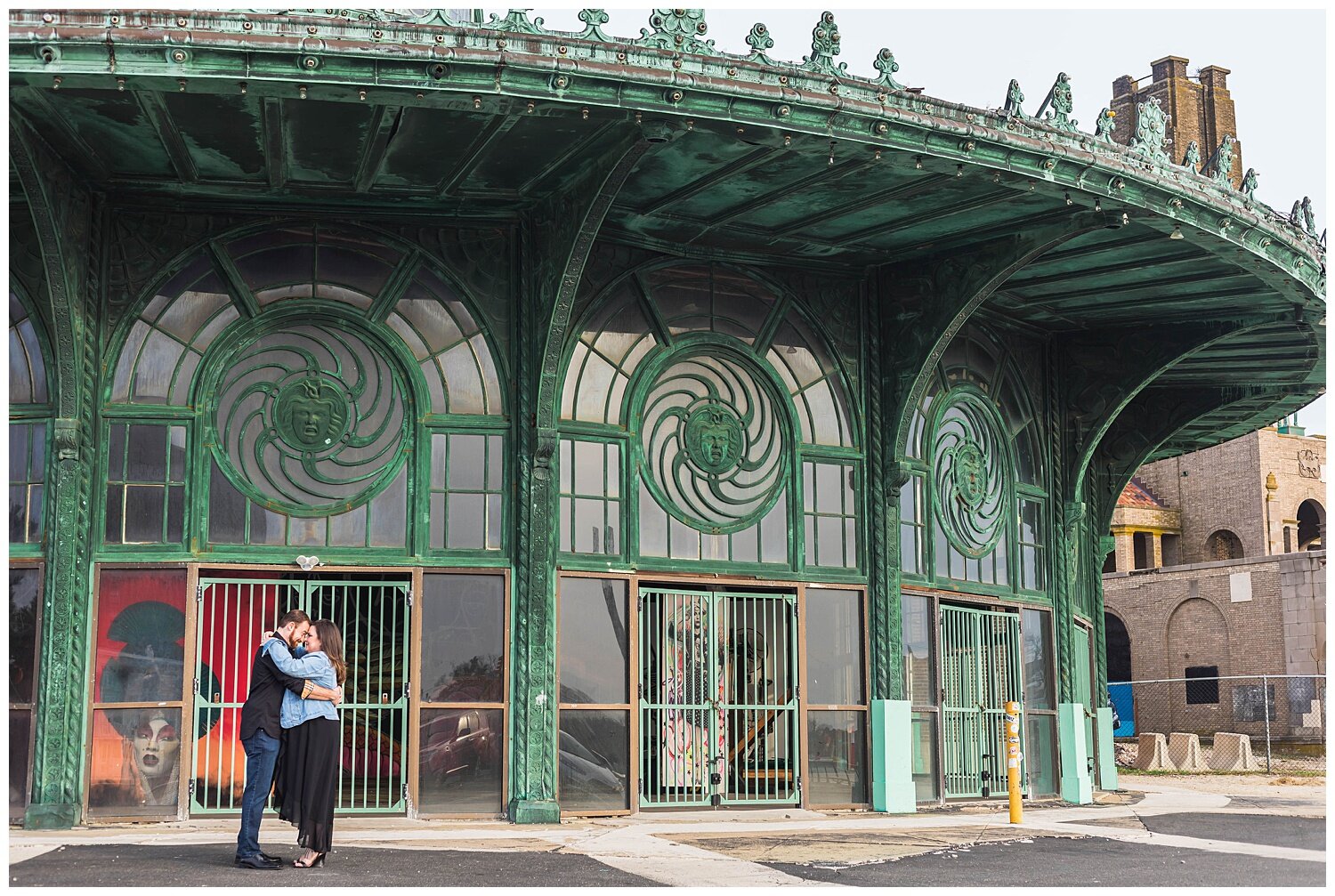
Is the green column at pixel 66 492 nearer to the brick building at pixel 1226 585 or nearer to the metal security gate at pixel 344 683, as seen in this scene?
the metal security gate at pixel 344 683

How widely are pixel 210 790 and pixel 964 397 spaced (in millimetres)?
9883

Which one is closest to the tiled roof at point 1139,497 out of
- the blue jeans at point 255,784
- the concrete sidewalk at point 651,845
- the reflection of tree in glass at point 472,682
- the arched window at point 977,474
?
the arched window at point 977,474

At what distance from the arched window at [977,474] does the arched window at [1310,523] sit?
49.7 metres

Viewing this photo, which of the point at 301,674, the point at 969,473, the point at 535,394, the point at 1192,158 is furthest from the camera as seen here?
the point at 969,473

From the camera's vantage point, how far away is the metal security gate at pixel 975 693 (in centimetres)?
1719

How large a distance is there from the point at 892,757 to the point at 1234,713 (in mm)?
35531

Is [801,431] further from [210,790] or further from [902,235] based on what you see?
[210,790]

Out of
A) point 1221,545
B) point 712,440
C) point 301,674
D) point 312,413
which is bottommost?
point 301,674

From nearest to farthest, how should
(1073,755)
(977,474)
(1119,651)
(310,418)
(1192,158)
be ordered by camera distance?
(310,418), (1192,158), (977,474), (1073,755), (1119,651)

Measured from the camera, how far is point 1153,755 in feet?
113

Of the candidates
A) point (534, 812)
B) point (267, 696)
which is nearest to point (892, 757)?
point (534, 812)

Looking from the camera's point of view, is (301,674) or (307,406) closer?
(301,674)

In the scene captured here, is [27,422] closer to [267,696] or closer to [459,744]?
[459,744]

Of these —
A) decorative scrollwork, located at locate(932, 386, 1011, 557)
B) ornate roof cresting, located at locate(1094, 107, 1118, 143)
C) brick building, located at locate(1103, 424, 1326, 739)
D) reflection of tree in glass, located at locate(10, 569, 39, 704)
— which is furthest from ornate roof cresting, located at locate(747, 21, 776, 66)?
brick building, located at locate(1103, 424, 1326, 739)
